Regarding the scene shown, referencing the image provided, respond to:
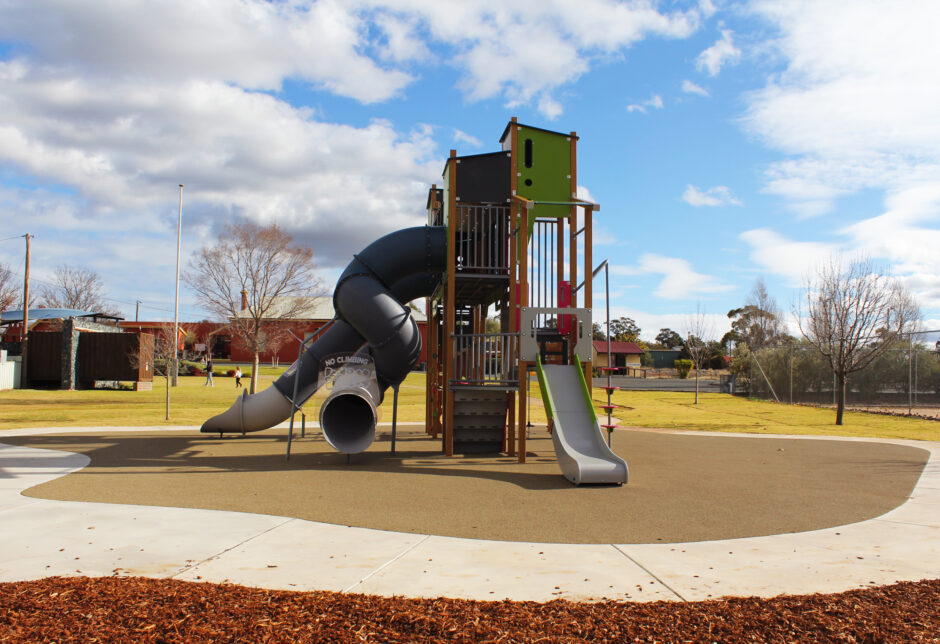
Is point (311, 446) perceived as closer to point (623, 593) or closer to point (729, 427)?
point (623, 593)

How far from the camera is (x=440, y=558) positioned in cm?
475

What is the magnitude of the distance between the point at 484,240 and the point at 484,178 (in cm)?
108

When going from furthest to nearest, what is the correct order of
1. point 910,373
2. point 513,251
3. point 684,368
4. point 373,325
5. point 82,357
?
point 684,368, point 82,357, point 910,373, point 373,325, point 513,251

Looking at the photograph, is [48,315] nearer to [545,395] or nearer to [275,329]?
[275,329]

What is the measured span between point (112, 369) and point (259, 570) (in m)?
32.4

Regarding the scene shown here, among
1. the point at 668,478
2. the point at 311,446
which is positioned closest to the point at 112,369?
the point at 311,446

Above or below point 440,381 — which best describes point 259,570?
below

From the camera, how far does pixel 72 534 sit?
5375mm

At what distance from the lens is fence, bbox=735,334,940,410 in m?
21.6

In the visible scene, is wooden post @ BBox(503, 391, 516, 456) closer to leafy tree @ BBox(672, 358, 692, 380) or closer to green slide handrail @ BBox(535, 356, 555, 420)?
green slide handrail @ BBox(535, 356, 555, 420)

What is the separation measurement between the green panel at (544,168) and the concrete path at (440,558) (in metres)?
6.76

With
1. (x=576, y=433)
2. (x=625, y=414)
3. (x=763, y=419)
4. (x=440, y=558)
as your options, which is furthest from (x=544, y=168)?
(x=763, y=419)

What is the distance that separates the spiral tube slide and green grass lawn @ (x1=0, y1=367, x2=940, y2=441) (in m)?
6.14

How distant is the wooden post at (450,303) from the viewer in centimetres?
1055
